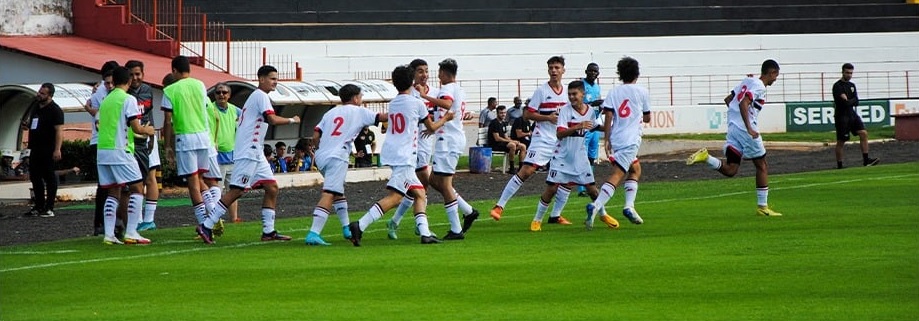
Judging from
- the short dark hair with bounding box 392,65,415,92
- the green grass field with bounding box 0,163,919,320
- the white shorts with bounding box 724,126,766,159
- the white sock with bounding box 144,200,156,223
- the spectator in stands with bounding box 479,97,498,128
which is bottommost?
the green grass field with bounding box 0,163,919,320

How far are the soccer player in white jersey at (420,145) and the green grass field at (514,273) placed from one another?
28 cm

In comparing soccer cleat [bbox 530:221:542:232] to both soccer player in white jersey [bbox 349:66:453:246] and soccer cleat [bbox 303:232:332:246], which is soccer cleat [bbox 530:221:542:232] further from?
soccer cleat [bbox 303:232:332:246]

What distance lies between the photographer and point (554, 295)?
11016 mm

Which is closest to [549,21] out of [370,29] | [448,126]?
[370,29]

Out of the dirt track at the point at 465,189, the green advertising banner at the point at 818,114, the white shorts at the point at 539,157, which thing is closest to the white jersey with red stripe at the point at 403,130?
the white shorts at the point at 539,157

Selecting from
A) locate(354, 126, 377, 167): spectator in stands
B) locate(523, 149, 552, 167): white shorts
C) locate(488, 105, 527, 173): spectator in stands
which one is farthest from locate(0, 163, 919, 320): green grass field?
locate(488, 105, 527, 173): spectator in stands

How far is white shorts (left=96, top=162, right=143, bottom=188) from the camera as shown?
52.4ft

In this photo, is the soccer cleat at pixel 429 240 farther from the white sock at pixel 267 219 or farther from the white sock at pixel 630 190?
the white sock at pixel 630 190

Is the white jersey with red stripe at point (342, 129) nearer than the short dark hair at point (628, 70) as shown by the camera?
Yes

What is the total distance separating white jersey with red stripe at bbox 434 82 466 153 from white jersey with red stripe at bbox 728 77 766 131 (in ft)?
11.5

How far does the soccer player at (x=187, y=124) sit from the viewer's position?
1639 centimetres

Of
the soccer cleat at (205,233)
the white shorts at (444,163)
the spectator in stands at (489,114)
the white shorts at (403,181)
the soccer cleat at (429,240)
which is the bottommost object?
the soccer cleat at (429,240)

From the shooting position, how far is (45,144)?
70.3 ft

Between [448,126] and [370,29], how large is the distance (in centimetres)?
3317
